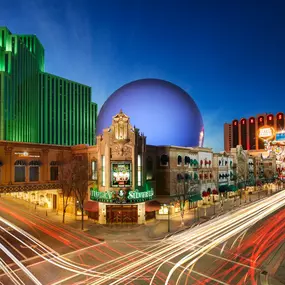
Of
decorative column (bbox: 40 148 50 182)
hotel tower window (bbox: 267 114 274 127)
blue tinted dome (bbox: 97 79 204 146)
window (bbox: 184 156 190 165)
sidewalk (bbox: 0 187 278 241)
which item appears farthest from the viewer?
hotel tower window (bbox: 267 114 274 127)

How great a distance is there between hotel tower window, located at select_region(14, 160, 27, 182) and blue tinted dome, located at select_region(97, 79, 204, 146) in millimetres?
15609

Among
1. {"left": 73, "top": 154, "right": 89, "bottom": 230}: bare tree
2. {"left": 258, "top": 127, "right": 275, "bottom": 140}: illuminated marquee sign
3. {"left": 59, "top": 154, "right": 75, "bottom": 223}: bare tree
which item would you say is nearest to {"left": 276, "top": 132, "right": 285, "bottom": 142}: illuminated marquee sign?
{"left": 258, "top": 127, "right": 275, "bottom": 140}: illuminated marquee sign

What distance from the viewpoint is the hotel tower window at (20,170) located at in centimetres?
3653

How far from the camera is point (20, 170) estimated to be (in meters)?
36.9

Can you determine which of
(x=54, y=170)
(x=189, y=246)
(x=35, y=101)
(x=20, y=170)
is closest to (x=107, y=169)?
(x=54, y=170)

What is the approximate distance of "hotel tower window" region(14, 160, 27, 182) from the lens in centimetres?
3653

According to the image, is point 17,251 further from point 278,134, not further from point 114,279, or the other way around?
point 278,134

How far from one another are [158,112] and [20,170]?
973 inches

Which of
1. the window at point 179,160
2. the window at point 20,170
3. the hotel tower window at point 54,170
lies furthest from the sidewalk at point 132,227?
the window at point 179,160

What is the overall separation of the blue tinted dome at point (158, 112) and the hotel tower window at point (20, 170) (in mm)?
15609

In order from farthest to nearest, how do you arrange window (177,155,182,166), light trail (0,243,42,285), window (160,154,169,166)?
window (177,155,182,166)
window (160,154,169,166)
light trail (0,243,42,285)

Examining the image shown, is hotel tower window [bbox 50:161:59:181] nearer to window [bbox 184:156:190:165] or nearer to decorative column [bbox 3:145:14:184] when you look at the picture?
decorative column [bbox 3:145:14:184]

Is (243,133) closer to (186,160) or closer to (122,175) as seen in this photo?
(186,160)

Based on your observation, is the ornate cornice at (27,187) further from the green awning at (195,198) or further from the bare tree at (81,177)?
the green awning at (195,198)
